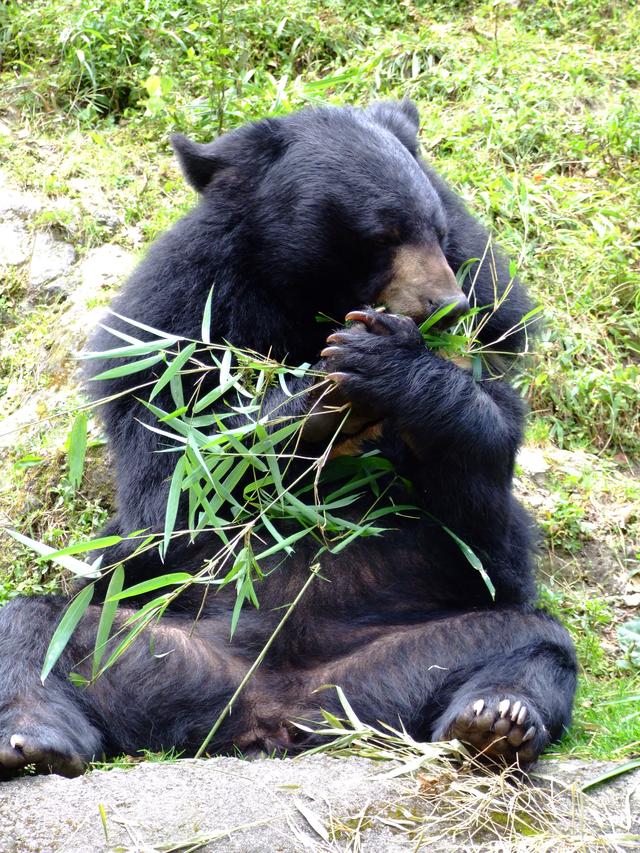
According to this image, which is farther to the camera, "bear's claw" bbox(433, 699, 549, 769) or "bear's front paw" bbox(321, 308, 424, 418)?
"bear's front paw" bbox(321, 308, 424, 418)

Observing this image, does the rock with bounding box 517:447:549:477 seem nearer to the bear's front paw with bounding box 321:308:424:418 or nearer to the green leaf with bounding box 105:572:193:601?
the bear's front paw with bounding box 321:308:424:418

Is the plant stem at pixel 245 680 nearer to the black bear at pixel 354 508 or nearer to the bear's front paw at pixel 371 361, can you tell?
the black bear at pixel 354 508

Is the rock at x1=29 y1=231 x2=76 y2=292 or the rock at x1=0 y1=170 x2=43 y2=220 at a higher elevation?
the rock at x1=0 y1=170 x2=43 y2=220

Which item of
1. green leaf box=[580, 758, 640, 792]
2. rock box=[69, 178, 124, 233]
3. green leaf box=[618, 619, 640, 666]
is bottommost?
green leaf box=[618, 619, 640, 666]

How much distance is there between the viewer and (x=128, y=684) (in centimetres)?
397

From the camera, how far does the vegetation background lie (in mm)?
5695

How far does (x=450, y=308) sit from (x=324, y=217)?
742mm

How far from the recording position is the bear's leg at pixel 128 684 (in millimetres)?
3803

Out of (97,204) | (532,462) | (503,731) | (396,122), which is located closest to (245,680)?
(503,731)

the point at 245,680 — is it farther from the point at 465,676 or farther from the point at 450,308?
Answer: the point at 450,308

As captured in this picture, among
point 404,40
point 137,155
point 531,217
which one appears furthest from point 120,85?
point 531,217

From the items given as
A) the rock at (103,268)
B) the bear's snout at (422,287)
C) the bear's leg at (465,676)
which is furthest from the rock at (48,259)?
the bear's leg at (465,676)

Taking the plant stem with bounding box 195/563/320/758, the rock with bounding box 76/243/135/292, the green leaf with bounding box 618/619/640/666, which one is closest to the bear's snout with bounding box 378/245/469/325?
the plant stem with bounding box 195/563/320/758

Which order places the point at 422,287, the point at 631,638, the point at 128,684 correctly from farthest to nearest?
1. the point at 631,638
2. the point at 422,287
3. the point at 128,684
